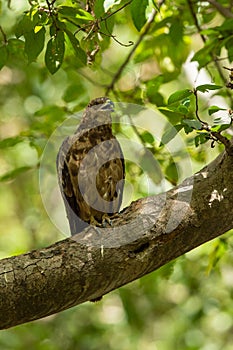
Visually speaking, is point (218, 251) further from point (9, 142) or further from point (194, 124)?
point (194, 124)

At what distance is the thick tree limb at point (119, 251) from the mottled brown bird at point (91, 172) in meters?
0.87

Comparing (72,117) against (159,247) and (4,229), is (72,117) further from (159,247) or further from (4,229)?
(4,229)

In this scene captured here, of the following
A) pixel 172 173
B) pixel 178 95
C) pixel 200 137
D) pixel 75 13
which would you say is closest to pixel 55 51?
pixel 75 13

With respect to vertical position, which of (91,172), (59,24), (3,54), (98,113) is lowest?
(91,172)

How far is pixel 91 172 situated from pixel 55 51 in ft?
3.56

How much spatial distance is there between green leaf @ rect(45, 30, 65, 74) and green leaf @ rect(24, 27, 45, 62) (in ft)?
0.12

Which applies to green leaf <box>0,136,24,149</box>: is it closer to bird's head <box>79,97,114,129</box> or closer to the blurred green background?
the blurred green background

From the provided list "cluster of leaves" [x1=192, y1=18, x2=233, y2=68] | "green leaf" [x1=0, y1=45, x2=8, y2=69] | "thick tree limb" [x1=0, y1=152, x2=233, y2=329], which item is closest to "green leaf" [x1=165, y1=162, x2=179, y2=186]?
"cluster of leaves" [x1=192, y1=18, x2=233, y2=68]

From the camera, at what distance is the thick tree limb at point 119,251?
2588 millimetres

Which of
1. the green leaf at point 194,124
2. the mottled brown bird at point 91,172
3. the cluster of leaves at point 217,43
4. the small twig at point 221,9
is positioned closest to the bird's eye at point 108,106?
the mottled brown bird at point 91,172

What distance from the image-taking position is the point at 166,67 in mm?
4297

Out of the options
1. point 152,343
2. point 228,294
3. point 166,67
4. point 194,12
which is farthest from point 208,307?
point 194,12

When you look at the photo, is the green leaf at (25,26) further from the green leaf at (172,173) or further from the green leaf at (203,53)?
the green leaf at (172,173)

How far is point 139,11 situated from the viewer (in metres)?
2.66
